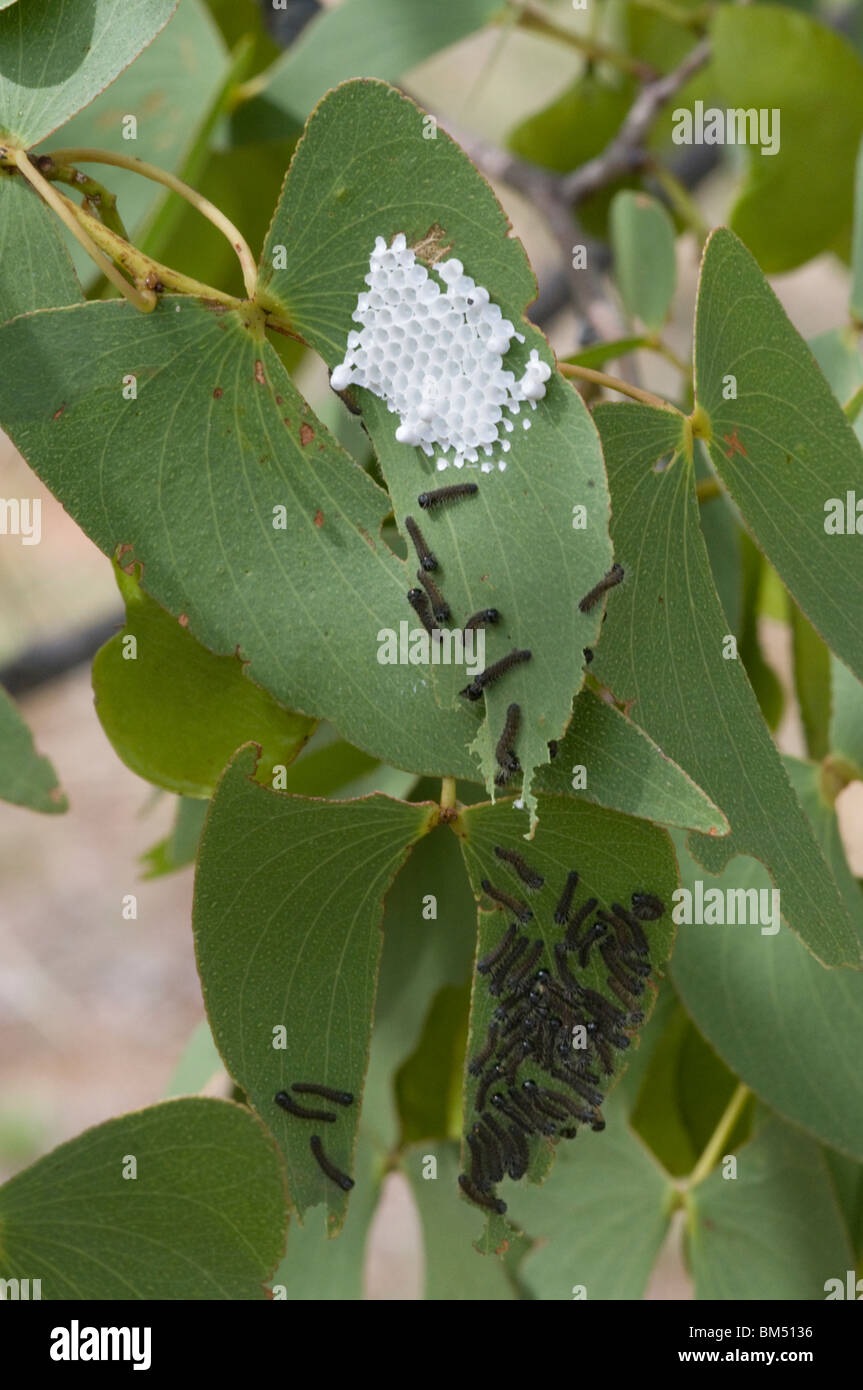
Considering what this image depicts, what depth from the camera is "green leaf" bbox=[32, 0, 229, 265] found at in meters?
0.59

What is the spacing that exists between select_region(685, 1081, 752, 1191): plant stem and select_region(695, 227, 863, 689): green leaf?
0.25 m

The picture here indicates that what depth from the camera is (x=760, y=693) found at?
2.19 feet

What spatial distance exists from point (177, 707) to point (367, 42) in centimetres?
42

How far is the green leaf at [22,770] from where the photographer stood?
45 centimetres

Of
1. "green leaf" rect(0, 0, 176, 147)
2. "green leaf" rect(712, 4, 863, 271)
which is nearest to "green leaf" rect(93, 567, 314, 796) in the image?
"green leaf" rect(0, 0, 176, 147)

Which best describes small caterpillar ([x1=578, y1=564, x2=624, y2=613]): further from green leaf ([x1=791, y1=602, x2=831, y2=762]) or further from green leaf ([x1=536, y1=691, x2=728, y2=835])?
green leaf ([x1=791, y1=602, x2=831, y2=762])

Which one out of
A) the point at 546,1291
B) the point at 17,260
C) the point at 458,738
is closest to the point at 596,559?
the point at 458,738

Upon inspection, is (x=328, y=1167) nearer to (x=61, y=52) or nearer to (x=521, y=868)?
(x=521, y=868)

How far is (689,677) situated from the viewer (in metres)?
0.36

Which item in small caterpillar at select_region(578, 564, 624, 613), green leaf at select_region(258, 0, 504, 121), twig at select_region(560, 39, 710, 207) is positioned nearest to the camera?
small caterpillar at select_region(578, 564, 624, 613)

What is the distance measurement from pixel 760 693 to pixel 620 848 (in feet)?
1.09

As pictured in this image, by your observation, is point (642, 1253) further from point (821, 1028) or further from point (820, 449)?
point (820, 449)

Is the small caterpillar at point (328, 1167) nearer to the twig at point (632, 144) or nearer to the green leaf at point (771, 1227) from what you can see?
the green leaf at point (771, 1227)

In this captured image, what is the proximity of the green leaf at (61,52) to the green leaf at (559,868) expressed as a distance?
229 millimetres
